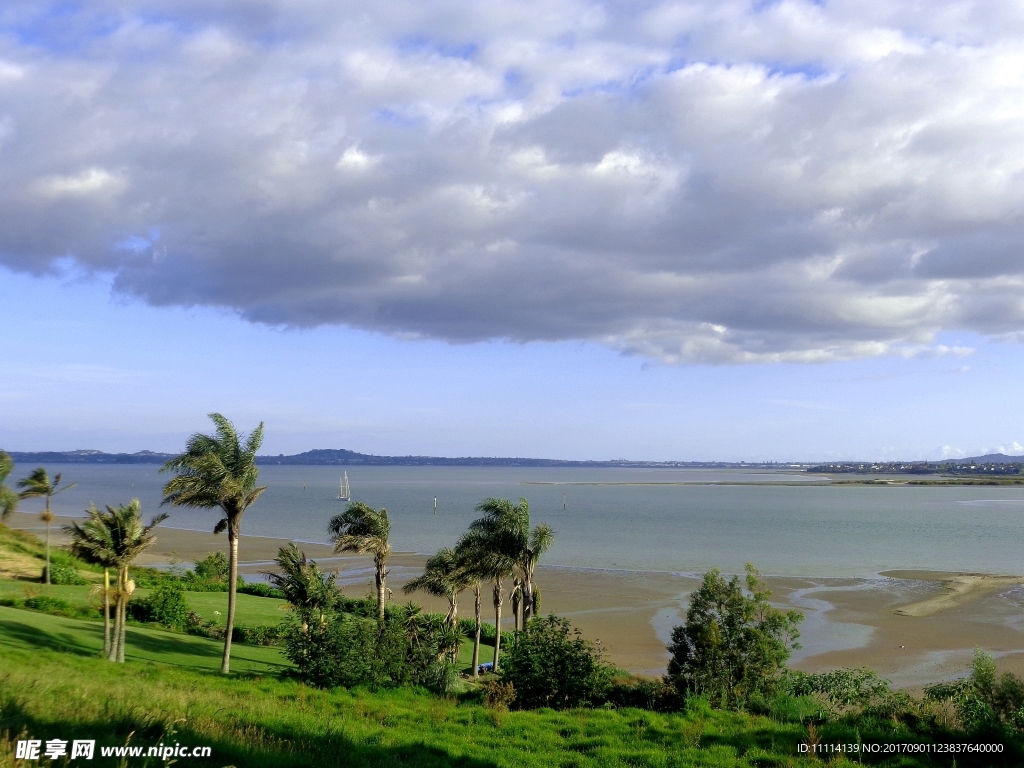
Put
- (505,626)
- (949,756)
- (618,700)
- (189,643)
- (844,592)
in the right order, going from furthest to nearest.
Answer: (844,592), (505,626), (189,643), (618,700), (949,756)

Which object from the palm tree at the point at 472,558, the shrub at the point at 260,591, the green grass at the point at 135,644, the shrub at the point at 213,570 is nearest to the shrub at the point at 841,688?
the palm tree at the point at 472,558

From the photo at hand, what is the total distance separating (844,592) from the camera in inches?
2189

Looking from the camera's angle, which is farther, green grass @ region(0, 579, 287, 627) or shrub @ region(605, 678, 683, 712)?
green grass @ region(0, 579, 287, 627)

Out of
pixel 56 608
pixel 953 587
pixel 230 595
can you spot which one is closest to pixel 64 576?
pixel 56 608

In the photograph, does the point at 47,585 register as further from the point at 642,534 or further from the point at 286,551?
the point at 642,534

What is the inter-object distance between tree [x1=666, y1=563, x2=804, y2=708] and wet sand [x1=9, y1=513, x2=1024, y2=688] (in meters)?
12.9

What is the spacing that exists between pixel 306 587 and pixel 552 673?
941 cm

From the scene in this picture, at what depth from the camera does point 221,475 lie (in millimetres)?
26266

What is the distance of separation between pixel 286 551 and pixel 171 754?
749 inches

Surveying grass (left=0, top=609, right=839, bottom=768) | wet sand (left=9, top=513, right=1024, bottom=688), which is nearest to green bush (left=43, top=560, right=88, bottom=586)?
wet sand (left=9, top=513, right=1024, bottom=688)

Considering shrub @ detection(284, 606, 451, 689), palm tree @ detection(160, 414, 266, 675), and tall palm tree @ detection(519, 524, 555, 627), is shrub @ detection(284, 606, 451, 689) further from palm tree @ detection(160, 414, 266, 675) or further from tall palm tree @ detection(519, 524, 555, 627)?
tall palm tree @ detection(519, 524, 555, 627)

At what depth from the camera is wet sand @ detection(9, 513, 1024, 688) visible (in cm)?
3634

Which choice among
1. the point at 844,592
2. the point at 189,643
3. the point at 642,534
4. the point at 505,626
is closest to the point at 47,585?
the point at 189,643

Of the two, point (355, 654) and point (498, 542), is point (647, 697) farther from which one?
point (498, 542)
